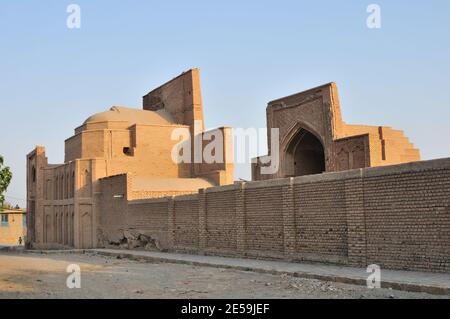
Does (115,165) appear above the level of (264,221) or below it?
above

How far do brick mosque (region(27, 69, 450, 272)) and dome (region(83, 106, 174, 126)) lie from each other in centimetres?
11

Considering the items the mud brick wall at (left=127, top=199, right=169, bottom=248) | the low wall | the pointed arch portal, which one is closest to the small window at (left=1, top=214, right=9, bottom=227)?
the mud brick wall at (left=127, top=199, right=169, bottom=248)

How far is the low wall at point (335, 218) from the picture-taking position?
36.3ft

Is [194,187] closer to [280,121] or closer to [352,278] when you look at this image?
[280,121]

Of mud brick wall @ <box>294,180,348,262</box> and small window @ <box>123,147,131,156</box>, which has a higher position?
small window @ <box>123,147,131,156</box>

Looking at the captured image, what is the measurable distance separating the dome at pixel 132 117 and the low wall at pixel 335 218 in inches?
758

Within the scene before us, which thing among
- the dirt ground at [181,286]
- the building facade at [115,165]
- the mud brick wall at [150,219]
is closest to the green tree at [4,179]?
the building facade at [115,165]

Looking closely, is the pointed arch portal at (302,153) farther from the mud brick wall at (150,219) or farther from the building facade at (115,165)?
the mud brick wall at (150,219)

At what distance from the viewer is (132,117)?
133ft

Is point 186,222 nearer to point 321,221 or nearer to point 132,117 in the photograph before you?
point 321,221

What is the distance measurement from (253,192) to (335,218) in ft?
12.9

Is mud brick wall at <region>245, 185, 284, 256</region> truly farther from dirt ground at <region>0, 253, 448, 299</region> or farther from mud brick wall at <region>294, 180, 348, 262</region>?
dirt ground at <region>0, 253, 448, 299</region>

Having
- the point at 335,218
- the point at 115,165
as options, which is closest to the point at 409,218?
the point at 335,218

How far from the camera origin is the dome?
3928 cm
